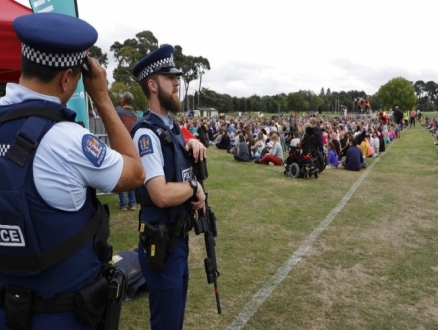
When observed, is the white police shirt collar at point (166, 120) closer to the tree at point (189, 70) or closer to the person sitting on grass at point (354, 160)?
the person sitting on grass at point (354, 160)

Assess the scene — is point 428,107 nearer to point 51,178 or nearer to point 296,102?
point 296,102

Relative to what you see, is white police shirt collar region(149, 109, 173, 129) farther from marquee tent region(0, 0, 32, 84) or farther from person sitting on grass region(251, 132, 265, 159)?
person sitting on grass region(251, 132, 265, 159)

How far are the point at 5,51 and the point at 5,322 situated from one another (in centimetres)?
372

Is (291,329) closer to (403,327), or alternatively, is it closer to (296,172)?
(403,327)

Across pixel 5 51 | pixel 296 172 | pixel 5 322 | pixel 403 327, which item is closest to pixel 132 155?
pixel 5 322

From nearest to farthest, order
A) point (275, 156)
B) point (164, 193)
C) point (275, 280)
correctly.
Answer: point (164, 193)
point (275, 280)
point (275, 156)

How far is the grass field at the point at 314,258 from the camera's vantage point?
12.3 ft

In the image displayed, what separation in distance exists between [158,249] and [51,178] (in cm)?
111

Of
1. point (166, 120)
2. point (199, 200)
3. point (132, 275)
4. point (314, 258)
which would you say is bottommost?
point (314, 258)

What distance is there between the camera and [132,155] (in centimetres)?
166

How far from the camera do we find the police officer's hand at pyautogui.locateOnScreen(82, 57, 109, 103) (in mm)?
1605

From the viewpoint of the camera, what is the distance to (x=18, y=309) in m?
1.51

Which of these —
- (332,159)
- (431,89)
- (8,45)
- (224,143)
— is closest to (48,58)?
(8,45)

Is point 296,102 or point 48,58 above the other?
point 296,102
